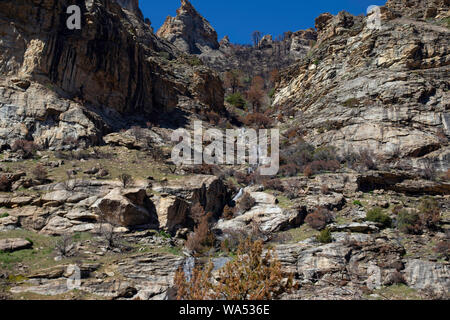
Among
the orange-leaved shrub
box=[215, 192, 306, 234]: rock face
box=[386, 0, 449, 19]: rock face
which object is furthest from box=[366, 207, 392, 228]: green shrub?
box=[386, 0, 449, 19]: rock face

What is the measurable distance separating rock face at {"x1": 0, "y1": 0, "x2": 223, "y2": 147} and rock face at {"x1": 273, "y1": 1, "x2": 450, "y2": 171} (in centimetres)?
1786

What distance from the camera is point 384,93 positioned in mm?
28438

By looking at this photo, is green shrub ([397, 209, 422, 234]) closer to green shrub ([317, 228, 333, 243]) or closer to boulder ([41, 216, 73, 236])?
green shrub ([317, 228, 333, 243])

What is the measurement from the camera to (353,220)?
1772 centimetres

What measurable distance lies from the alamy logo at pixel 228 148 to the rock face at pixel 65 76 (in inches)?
206

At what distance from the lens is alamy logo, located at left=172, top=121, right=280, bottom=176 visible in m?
25.3

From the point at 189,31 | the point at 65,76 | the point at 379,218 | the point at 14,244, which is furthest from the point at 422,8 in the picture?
the point at 189,31

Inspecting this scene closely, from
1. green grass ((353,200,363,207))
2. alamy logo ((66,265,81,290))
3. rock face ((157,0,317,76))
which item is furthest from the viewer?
rock face ((157,0,317,76))

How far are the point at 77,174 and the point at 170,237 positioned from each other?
6.93 meters

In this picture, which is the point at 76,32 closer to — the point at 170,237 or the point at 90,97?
the point at 90,97

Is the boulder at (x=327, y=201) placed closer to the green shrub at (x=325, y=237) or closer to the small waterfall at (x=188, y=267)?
the green shrub at (x=325, y=237)

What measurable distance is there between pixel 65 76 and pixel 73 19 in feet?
16.7

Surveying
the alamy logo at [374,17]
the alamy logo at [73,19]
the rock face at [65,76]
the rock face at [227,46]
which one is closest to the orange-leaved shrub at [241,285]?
the rock face at [65,76]

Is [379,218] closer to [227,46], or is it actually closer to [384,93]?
[384,93]
